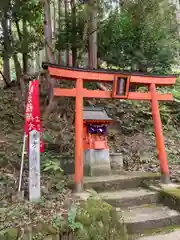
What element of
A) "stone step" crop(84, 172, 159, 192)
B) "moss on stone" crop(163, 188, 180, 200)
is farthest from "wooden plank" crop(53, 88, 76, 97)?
"moss on stone" crop(163, 188, 180, 200)

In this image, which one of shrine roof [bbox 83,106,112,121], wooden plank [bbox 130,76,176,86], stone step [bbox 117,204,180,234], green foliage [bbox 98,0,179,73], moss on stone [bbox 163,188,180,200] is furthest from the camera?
green foliage [bbox 98,0,179,73]

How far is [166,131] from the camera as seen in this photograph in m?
9.14

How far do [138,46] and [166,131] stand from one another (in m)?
3.24

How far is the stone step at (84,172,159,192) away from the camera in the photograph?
580cm

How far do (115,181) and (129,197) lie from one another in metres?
0.60

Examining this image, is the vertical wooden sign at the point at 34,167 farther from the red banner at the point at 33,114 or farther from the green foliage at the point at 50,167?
the green foliage at the point at 50,167

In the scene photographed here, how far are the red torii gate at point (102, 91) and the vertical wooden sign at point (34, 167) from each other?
1.10 metres

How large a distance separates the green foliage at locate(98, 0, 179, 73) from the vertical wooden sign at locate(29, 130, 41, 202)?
6.28 m

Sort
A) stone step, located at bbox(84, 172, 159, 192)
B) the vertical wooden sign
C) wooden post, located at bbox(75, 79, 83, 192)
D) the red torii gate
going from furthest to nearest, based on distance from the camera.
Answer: stone step, located at bbox(84, 172, 159, 192) → the red torii gate → wooden post, located at bbox(75, 79, 83, 192) → the vertical wooden sign

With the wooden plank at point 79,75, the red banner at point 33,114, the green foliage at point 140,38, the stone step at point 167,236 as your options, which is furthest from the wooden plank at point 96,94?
the green foliage at point 140,38

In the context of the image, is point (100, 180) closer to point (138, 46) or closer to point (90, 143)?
point (90, 143)

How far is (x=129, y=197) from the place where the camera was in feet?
17.8

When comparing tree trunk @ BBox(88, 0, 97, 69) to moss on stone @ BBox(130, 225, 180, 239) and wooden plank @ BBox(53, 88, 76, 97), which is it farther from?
moss on stone @ BBox(130, 225, 180, 239)

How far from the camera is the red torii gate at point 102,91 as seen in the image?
557cm
